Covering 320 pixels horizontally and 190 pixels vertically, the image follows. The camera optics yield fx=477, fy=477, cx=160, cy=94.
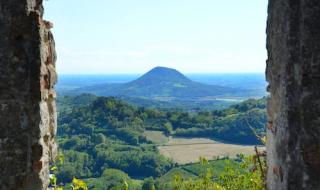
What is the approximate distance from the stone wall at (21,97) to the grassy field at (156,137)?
5924 centimetres

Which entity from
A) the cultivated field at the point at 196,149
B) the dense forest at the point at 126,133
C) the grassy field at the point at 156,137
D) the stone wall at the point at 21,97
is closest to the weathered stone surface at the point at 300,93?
the stone wall at the point at 21,97

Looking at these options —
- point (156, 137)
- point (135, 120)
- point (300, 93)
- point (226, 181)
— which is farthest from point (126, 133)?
point (300, 93)

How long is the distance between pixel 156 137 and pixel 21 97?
65.8 m

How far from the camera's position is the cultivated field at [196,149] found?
47.6m

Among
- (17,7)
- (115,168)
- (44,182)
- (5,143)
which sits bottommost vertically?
(115,168)

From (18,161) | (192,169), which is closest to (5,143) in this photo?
(18,161)

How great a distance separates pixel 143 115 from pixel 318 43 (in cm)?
7186

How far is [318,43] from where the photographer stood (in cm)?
377

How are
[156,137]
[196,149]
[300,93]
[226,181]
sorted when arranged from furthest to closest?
[156,137] → [196,149] → [226,181] → [300,93]

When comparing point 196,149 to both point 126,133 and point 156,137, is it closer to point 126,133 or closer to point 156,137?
point 156,137

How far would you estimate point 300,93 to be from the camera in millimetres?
3801

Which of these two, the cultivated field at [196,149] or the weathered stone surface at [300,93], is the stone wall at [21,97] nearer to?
the weathered stone surface at [300,93]

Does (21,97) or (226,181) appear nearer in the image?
(21,97)

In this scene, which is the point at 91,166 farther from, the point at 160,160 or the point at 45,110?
the point at 45,110
